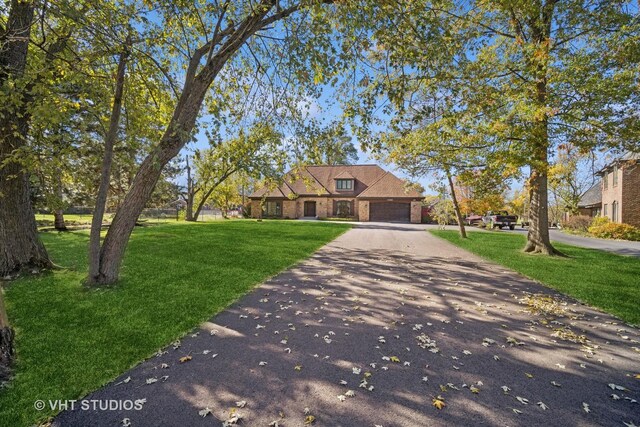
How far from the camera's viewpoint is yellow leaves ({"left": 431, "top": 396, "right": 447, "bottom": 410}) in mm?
2754

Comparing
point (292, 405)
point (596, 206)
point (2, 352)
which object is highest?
point (596, 206)

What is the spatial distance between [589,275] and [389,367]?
7914mm

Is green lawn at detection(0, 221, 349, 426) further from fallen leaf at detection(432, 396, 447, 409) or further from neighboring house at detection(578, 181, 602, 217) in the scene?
neighboring house at detection(578, 181, 602, 217)

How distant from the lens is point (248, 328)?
4.46 metres

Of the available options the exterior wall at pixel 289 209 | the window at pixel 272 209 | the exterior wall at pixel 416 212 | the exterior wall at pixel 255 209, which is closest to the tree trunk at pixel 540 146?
the exterior wall at pixel 416 212

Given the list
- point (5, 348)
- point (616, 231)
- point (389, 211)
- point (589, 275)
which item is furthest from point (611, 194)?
point (5, 348)

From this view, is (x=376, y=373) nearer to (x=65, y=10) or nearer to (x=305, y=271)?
(x=305, y=271)

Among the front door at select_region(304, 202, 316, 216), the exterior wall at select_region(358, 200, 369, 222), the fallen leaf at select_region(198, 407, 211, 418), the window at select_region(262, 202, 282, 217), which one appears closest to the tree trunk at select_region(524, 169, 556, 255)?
the fallen leaf at select_region(198, 407, 211, 418)

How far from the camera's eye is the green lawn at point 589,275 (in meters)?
5.78

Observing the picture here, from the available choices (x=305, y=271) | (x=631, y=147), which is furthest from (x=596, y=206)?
(x=305, y=271)

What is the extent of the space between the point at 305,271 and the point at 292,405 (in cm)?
548

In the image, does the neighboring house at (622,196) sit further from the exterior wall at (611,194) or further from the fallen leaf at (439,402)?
the fallen leaf at (439,402)

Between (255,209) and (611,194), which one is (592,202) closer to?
(611,194)

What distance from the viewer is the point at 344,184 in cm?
3931
